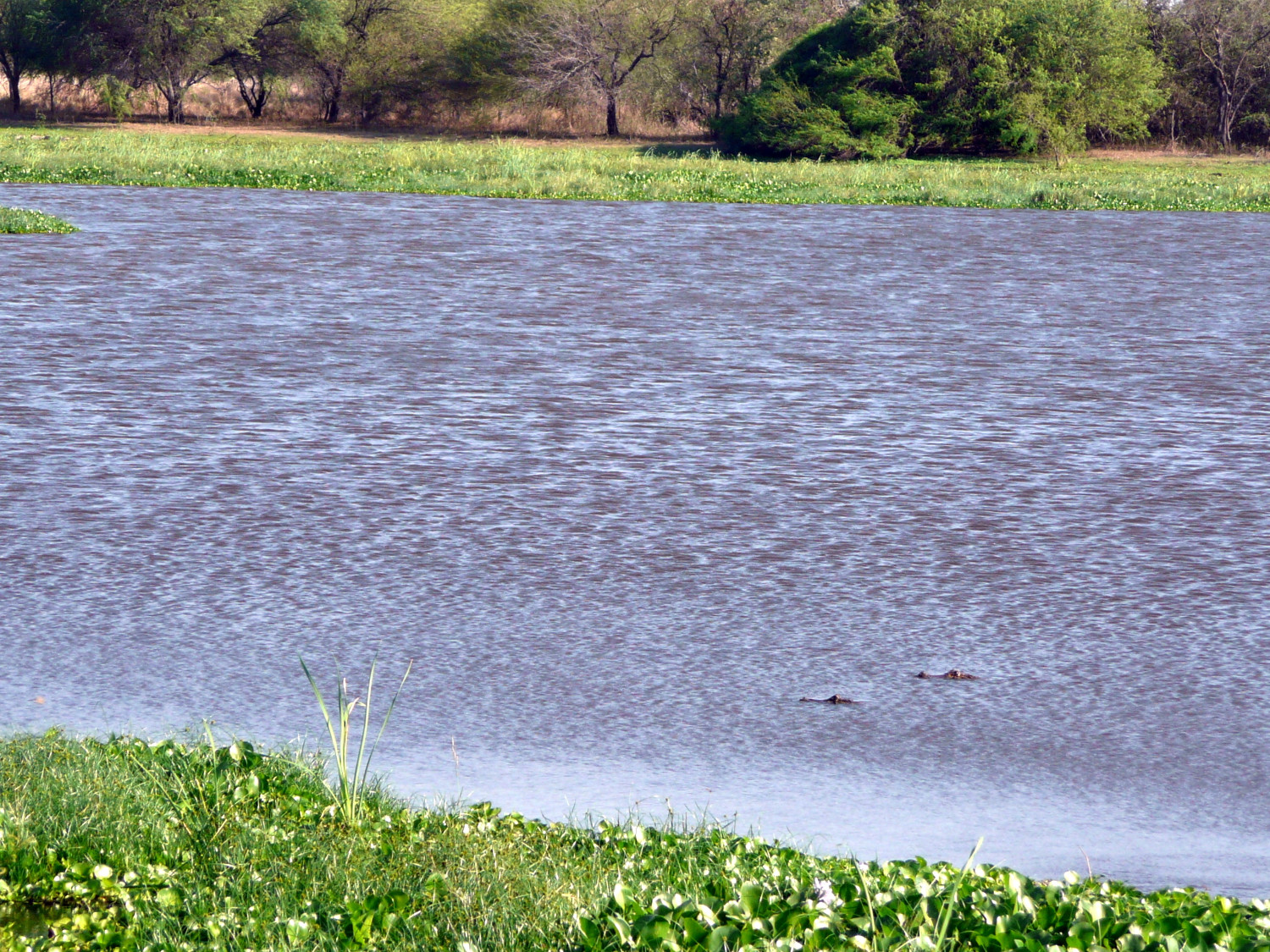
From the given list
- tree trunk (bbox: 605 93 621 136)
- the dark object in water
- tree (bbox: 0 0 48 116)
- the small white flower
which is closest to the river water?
the dark object in water

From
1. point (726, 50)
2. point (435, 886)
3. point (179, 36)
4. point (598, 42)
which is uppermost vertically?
point (598, 42)

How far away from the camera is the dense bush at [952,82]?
52.8 meters

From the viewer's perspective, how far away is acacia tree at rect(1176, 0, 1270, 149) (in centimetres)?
5864

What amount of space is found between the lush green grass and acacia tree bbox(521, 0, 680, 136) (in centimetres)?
3999

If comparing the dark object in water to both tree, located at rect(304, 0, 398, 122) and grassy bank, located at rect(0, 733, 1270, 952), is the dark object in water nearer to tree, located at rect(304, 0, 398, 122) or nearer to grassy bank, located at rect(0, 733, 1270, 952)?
grassy bank, located at rect(0, 733, 1270, 952)

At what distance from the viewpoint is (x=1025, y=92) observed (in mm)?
53469

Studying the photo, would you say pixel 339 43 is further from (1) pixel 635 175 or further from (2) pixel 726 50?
(1) pixel 635 175

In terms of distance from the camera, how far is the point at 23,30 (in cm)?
6512

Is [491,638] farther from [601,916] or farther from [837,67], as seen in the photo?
[837,67]

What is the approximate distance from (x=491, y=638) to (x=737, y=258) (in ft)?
59.5

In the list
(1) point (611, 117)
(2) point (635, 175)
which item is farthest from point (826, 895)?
(1) point (611, 117)

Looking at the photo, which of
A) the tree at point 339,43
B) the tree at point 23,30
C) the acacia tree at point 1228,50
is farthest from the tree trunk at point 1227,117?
the tree at point 23,30

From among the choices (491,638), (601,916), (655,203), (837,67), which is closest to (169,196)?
(655,203)

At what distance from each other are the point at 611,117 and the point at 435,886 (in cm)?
6312
